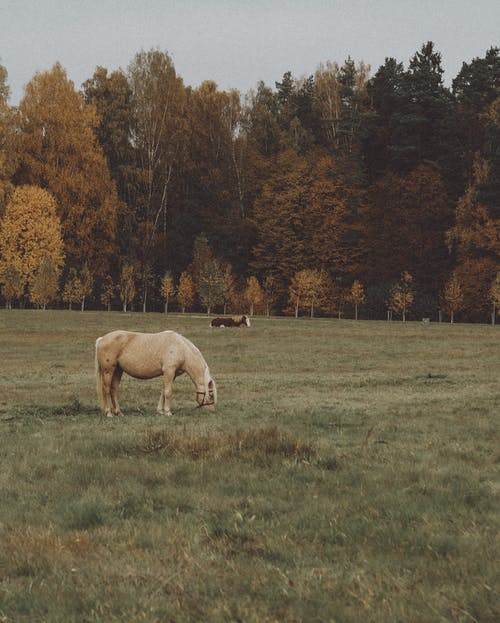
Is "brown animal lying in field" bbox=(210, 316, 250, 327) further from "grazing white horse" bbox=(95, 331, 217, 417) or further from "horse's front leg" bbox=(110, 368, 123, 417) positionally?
"grazing white horse" bbox=(95, 331, 217, 417)

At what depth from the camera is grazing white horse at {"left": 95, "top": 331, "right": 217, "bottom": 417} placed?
14.0 meters

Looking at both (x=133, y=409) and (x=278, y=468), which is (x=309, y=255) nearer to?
(x=133, y=409)

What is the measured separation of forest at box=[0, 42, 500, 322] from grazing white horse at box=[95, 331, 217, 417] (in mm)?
40651

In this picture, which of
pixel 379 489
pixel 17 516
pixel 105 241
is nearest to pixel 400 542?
pixel 379 489

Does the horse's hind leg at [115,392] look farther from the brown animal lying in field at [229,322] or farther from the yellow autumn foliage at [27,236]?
the yellow autumn foliage at [27,236]

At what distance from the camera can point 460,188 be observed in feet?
212

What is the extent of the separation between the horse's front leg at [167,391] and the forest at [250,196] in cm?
4090

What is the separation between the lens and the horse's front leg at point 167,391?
548 inches

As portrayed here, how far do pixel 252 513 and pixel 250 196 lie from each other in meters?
67.7

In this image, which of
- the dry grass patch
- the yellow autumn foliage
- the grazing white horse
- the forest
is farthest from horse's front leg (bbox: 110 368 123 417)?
the yellow autumn foliage

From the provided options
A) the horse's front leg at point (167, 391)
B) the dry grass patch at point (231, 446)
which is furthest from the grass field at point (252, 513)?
the horse's front leg at point (167, 391)

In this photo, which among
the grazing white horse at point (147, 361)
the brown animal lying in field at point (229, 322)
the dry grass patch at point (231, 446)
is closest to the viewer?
the dry grass patch at point (231, 446)

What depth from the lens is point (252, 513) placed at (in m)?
6.45

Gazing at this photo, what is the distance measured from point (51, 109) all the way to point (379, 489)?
61.0 meters
